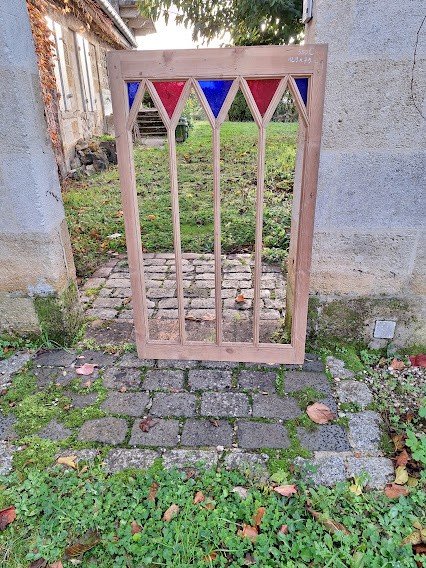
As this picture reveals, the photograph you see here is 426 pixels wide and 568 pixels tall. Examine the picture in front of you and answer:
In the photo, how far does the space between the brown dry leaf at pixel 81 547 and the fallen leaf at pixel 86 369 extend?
1.14 metres

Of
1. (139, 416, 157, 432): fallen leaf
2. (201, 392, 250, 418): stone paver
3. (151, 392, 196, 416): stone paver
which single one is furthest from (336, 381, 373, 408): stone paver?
(139, 416, 157, 432): fallen leaf

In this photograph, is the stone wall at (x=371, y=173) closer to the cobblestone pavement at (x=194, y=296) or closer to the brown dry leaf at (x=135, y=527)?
the cobblestone pavement at (x=194, y=296)

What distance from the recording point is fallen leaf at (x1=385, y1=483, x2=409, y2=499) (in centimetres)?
188

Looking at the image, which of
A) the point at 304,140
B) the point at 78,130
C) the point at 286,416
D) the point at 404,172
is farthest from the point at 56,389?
the point at 78,130

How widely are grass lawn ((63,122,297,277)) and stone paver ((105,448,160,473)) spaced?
239 centimetres

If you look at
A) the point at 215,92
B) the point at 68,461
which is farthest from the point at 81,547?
the point at 215,92

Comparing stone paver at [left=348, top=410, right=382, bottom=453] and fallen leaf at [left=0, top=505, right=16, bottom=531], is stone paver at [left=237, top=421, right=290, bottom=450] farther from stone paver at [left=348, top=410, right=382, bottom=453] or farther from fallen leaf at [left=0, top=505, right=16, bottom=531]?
fallen leaf at [left=0, top=505, right=16, bottom=531]

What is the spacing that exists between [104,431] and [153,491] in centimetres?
51

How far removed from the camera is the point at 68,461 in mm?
2088

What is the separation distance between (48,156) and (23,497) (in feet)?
6.52

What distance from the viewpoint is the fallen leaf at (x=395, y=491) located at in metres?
1.88

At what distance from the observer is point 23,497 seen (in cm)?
191

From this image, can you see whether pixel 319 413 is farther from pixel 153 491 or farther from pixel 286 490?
pixel 153 491

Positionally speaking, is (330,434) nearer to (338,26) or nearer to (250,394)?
(250,394)
